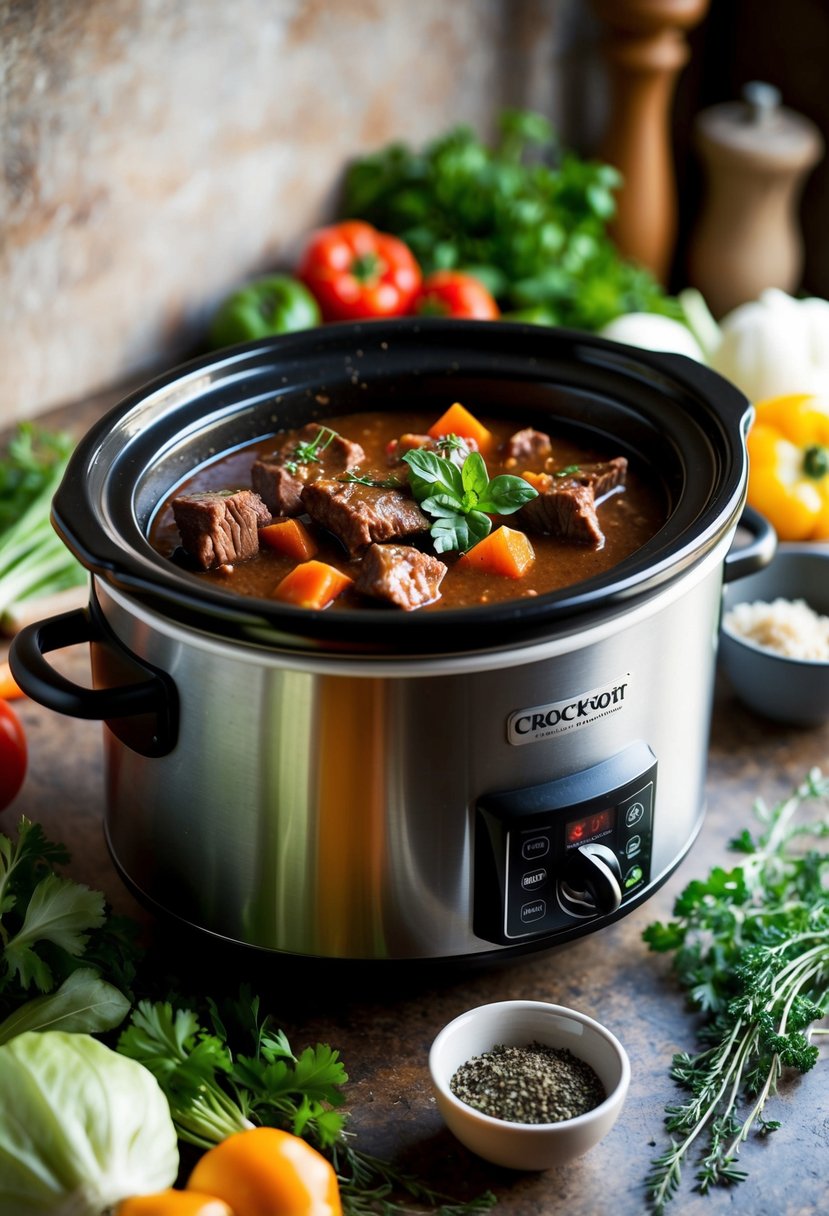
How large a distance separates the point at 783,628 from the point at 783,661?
129 millimetres

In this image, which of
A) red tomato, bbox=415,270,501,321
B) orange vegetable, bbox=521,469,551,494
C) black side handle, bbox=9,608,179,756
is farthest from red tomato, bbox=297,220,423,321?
black side handle, bbox=9,608,179,756

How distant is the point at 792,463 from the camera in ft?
9.78

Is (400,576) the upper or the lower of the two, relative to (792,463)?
upper

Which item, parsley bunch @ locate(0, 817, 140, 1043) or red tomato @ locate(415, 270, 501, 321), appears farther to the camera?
red tomato @ locate(415, 270, 501, 321)

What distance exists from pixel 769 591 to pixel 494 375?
82cm

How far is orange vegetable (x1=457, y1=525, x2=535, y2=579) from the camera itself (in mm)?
1892

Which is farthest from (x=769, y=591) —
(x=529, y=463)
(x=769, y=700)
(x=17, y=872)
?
(x=17, y=872)

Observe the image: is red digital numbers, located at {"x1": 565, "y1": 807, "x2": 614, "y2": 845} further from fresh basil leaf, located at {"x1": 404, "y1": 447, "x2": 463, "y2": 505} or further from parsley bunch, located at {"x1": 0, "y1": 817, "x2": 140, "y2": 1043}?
parsley bunch, located at {"x1": 0, "y1": 817, "x2": 140, "y2": 1043}

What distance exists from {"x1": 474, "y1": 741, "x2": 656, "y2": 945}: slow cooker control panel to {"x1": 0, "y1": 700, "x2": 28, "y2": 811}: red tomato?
88 cm

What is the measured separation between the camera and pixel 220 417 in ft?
7.30

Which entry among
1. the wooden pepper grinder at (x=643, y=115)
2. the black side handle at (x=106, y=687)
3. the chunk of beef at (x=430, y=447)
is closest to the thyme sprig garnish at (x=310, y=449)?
the chunk of beef at (x=430, y=447)

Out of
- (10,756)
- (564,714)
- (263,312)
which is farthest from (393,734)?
(263,312)

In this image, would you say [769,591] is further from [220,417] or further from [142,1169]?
[142,1169]

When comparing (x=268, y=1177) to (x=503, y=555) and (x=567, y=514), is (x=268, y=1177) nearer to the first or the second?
(x=503, y=555)
